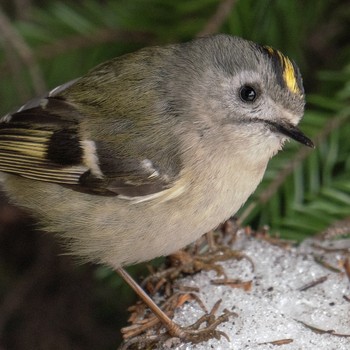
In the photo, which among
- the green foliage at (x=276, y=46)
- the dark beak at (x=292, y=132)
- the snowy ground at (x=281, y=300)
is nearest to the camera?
the snowy ground at (x=281, y=300)

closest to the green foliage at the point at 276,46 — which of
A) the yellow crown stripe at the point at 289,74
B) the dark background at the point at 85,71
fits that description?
the dark background at the point at 85,71

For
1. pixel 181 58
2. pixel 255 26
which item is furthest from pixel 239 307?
pixel 255 26

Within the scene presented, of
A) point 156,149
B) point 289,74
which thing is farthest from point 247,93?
point 156,149

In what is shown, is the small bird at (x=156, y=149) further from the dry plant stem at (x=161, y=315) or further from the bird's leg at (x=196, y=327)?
the bird's leg at (x=196, y=327)

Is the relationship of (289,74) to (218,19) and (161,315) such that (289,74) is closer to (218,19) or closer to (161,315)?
(218,19)

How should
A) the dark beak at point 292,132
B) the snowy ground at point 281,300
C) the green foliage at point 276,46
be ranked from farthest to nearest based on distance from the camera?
the green foliage at point 276,46 → the dark beak at point 292,132 → the snowy ground at point 281,300

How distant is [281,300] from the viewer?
1641 mm

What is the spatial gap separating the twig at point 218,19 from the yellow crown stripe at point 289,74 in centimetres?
28

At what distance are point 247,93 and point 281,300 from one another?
0.52 meters

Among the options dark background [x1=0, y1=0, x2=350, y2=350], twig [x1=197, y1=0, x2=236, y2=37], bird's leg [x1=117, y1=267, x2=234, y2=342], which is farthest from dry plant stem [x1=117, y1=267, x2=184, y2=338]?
twig [x1=197, y1=0, x2=236, y2=37]

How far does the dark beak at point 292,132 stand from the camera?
5.78 ft

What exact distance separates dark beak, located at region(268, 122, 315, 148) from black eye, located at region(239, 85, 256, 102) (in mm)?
78

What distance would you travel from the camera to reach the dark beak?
5.78 feet

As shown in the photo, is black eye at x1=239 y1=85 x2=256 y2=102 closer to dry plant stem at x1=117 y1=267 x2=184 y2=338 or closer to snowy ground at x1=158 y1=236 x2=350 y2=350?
snowy ground at x1=158 y1=236 x2=350 y2=350
